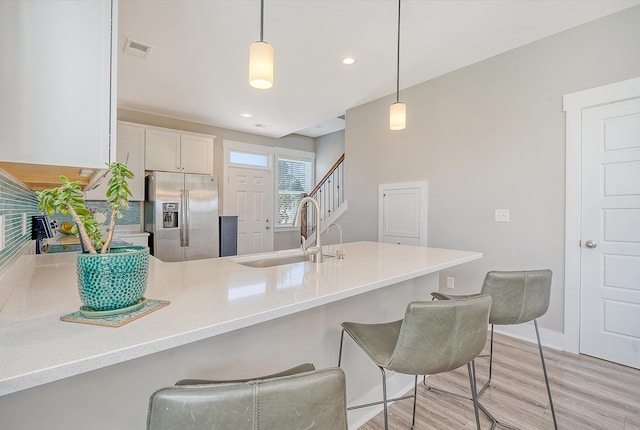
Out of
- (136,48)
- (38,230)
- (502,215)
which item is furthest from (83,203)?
(502,215)

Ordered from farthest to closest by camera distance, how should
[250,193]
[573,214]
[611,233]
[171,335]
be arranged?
[250,193], [573,214], [611,233], [171,335]

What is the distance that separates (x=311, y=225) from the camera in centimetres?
641

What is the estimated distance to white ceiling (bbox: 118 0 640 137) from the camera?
2.36 m

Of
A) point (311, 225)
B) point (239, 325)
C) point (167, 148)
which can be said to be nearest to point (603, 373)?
point (239, 325)

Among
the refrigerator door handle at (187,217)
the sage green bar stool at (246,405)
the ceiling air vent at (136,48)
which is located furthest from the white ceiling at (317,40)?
the sage green bar stool at (246,405)

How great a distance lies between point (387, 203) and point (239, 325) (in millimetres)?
3446

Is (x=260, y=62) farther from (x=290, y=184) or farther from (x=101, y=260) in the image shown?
(x=290, y=184)

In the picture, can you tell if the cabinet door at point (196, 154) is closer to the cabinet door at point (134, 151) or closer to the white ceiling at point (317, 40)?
the cabinet door at point (134, 151)

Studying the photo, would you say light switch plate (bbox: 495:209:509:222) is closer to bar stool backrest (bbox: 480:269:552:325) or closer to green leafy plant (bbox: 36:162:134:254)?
bar stool backrest (bbox: 480:269:552:325)

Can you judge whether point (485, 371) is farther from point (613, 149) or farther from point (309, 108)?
point (309, 108)

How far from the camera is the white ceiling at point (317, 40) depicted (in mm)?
2363

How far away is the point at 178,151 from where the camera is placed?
4.83 meters

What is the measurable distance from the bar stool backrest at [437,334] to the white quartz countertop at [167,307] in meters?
0.25

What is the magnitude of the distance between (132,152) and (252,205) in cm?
210
